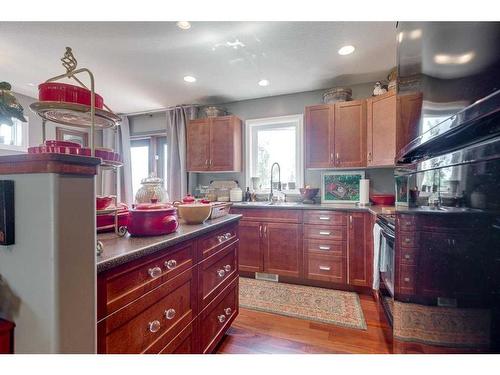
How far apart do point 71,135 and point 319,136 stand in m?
4.50

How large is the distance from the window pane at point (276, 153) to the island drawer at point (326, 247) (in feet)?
3.69

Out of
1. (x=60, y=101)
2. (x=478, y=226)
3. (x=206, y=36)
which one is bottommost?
(x=478, y=226)

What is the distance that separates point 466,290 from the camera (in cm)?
55

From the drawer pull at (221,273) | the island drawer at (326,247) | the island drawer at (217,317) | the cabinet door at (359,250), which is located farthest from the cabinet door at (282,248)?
the drawer pull at (221,273)

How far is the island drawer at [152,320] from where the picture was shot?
0.77 meters

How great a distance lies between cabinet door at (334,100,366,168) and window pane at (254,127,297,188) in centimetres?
76

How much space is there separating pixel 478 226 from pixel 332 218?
7.09ft

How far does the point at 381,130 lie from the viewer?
260cm

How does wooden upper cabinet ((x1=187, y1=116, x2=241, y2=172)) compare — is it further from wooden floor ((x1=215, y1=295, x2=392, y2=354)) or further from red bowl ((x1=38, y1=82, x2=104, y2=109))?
red bowl ((x1=38, y1=82, x2=104, y2=109))

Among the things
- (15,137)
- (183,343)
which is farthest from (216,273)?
(15,137)

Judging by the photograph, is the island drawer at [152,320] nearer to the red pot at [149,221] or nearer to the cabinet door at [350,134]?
the red pot at [149,221]
